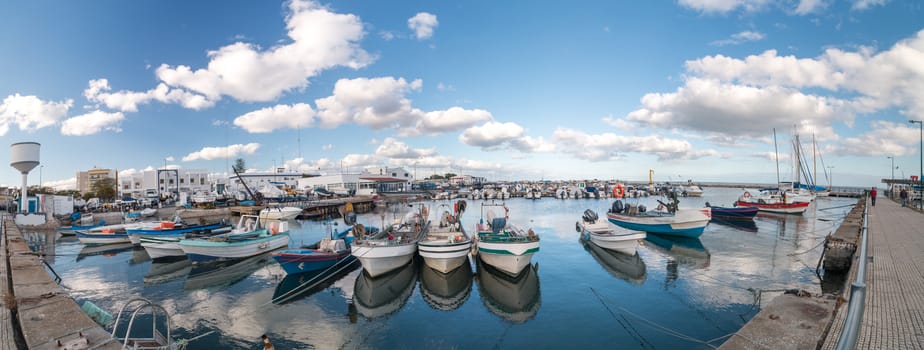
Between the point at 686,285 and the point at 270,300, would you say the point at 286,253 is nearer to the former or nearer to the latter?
the point at 270,300

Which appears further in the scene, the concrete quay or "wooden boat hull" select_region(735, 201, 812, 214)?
"wooden boat hull" select_region(735, 201, 812, 214)

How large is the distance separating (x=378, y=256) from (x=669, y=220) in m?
20.9

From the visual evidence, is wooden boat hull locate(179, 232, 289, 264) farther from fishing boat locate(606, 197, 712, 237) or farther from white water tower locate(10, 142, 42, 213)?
white water tower locate(10, 142, 42, 213)

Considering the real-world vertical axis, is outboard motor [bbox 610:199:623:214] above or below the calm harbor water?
above

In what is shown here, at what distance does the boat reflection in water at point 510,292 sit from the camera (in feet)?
41.8

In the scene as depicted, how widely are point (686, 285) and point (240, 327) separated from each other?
54.3 ft

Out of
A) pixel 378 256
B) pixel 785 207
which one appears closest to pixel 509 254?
pixel 378 256

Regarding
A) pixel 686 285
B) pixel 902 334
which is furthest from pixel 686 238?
pixel 902 334

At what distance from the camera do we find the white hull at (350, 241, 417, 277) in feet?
52.2

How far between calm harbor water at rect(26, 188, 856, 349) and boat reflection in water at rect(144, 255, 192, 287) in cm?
7

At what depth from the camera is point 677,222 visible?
26016 millimetres

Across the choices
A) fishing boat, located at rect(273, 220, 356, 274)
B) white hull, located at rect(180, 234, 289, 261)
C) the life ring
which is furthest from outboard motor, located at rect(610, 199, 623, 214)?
the life ring

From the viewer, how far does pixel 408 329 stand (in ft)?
37.4

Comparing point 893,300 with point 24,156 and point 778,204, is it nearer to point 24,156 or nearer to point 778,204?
point 778,204
